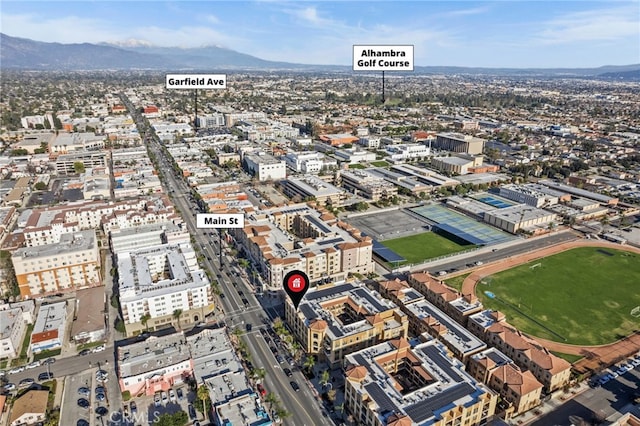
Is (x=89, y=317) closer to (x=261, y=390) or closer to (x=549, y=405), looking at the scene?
(x=261, y=390)

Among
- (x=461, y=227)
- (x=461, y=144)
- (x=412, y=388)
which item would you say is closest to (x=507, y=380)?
(x=412, y=388)

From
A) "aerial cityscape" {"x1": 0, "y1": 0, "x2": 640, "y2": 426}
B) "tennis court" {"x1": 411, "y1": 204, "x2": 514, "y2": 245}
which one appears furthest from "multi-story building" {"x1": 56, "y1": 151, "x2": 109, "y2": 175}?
"tennis court" {"x1": 411, "y1": 204, "x2": 514, "y2": 245}

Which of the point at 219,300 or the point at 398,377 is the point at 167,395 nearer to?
the point at 219,300

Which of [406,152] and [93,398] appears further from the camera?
[406,152]

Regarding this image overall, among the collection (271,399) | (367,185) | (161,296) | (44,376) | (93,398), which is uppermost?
(367,185)

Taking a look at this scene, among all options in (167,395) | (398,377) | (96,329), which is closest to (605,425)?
(398,377)

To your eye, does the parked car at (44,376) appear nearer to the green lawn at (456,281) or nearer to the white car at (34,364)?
the white car at (34,364)
